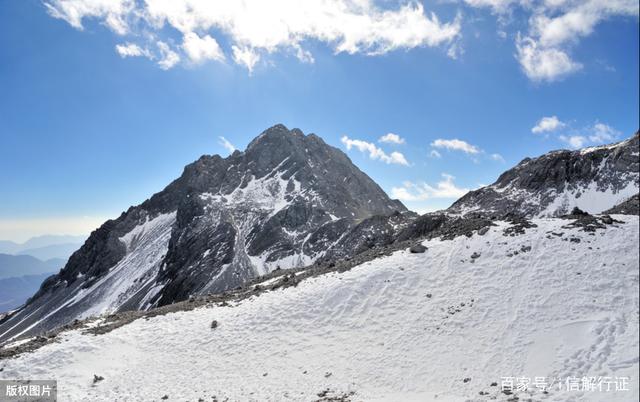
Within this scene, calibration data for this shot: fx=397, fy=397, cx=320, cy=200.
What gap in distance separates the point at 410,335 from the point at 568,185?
105m

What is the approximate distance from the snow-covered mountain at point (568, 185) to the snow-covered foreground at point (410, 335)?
81.9 m

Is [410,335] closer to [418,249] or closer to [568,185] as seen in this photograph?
[418,249]

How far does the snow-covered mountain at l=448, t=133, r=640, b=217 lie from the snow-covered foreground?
81.9 metres

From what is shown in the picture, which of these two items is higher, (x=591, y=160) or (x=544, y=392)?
(x=591, y=160)

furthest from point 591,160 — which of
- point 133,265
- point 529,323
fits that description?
point 133,265

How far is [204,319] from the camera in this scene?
97.0ft

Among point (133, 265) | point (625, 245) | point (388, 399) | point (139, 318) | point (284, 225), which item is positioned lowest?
point (388, 399)

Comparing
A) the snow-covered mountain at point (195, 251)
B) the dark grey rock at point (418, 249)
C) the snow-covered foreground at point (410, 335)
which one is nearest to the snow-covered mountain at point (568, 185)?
the snow-covered mountain at point (195, 251)

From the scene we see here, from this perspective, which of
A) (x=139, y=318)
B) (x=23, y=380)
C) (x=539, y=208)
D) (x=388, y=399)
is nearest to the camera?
(x=388, y=399)

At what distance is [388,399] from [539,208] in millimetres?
100929

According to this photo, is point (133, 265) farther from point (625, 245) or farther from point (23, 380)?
point (625, 245)

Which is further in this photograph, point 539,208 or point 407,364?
point 539,208

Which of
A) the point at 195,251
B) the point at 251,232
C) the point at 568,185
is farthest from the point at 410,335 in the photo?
the point at 251,232

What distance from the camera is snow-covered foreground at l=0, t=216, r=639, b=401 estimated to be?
1869 cm
